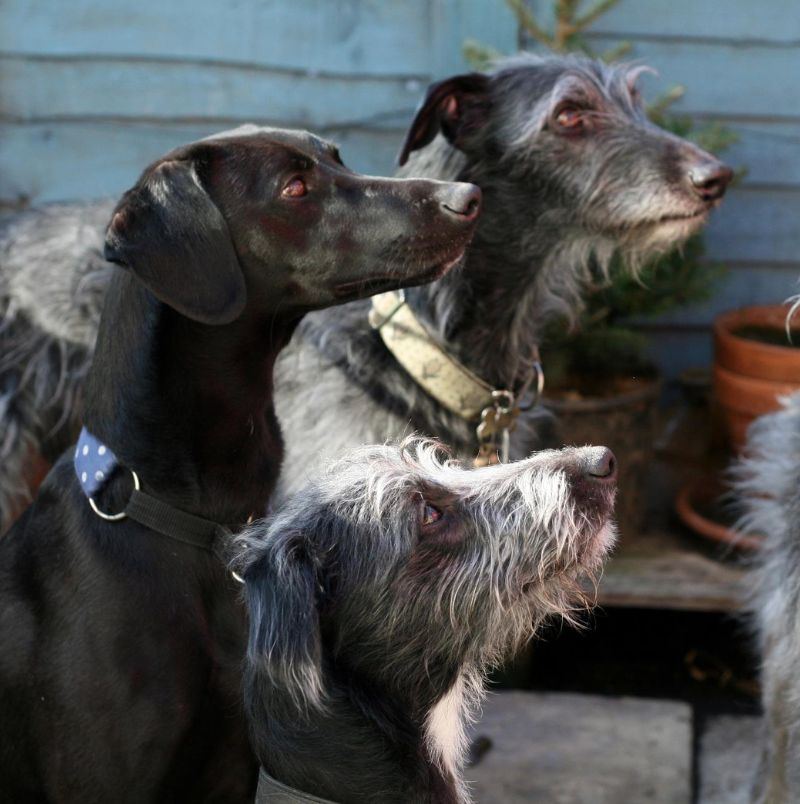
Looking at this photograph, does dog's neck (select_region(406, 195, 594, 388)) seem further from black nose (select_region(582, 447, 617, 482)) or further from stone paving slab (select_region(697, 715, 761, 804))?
stone paving slab (select_region(697, 715, 761, 804))

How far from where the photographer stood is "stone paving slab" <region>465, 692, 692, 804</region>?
148 inches

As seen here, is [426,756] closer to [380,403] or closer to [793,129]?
[380,403]

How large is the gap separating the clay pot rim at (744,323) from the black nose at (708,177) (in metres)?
0.96

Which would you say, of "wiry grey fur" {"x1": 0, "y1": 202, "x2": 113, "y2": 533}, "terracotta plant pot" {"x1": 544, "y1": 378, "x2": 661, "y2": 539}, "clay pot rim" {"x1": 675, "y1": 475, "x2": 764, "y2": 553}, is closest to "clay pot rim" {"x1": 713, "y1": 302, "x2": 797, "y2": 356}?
"terracotta plant pot" {"x1": 544, "y1": 378, "x2": 661, "y2": 539}

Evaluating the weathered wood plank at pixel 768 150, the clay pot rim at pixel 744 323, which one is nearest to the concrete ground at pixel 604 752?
the clay pot rim at pixel 744 323

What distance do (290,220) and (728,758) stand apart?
Result: 91.0 inches

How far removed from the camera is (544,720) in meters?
4.16

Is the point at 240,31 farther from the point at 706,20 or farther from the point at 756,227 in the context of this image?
the point at 756,227

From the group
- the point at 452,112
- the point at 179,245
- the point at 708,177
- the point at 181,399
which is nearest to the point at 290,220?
the point at 179,245

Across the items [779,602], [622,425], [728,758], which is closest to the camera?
[779,602]

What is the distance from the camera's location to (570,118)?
3.50m

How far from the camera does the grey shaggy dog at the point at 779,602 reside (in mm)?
2887

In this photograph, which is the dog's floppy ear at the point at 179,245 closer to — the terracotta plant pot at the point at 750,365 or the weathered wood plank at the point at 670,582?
the weathered wood plank at the point at 670,582

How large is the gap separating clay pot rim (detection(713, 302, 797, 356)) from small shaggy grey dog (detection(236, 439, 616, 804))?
2.14 metres
